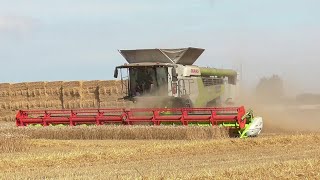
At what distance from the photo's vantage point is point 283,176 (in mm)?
7871

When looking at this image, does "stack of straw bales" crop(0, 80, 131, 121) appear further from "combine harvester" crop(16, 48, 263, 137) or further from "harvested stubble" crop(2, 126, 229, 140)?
"harvested stubble" crop(2, 126, 229, 140)

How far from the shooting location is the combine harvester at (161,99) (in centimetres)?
1638

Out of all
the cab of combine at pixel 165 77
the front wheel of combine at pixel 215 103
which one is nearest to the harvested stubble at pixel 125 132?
the cab of combine at pixel 165 77

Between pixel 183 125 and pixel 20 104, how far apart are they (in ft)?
40.8

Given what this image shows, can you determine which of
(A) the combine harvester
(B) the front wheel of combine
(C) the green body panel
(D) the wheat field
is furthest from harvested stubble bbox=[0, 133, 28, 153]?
(B) the front wheel of combine

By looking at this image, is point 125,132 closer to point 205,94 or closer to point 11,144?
point 11,144

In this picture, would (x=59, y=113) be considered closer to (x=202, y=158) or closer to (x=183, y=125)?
(x=183, y=125)

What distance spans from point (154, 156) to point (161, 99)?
6.36 meters

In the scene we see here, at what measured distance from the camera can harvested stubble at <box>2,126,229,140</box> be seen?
15.3m

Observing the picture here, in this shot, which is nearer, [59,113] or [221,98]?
[59,113]

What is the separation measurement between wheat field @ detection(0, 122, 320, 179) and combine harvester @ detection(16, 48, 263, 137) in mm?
1040

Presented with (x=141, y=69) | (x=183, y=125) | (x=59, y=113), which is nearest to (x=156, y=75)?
(x=141, y=69)

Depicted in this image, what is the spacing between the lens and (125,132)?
16.1 m

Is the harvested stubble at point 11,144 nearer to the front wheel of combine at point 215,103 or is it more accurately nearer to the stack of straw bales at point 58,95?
the front wheel of combine at point 215,103
